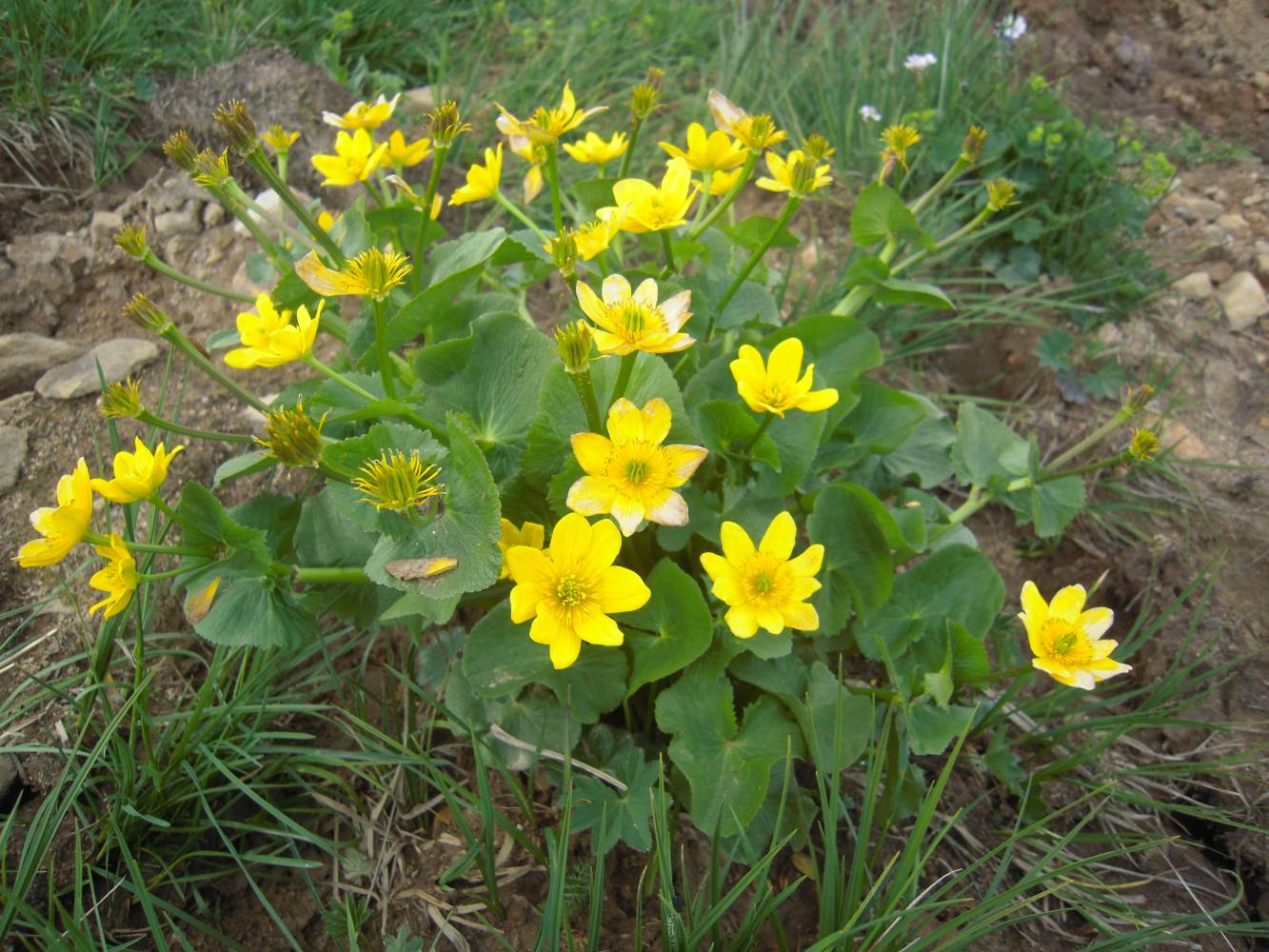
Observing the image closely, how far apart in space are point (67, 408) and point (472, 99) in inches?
80.9

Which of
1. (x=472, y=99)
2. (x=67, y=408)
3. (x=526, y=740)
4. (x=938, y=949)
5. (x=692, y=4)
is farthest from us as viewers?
(x=692, y=4)

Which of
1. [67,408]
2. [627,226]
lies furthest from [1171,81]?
[67,408]

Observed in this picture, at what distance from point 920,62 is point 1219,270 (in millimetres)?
1323

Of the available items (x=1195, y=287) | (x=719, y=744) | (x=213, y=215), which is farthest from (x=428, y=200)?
(x=1195, y=287)

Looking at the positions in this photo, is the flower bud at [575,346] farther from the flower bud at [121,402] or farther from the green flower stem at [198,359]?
the flower bud at [121,402]

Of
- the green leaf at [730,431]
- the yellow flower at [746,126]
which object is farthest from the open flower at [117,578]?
the yellow flower at [746,126]

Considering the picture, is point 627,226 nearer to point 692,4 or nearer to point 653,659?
point 653,659

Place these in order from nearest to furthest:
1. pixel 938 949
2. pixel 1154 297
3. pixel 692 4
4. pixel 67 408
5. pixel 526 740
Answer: pixel 938 949 < pixel 526 740 < pixel 67 408 < pixel 1154 297 < pixel 692 4

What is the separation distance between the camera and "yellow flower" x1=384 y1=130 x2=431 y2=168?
1.83 meters

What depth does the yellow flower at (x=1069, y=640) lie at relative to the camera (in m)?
1.38

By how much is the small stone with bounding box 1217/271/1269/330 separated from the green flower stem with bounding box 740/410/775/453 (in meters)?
2.29

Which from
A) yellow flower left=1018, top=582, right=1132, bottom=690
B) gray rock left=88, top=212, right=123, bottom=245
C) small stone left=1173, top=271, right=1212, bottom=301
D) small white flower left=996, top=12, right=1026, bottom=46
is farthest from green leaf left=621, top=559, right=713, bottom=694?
small white flower left=996, top=12, right=1026, bottom=46

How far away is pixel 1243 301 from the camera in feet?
9.62

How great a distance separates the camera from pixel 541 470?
1514 mm
